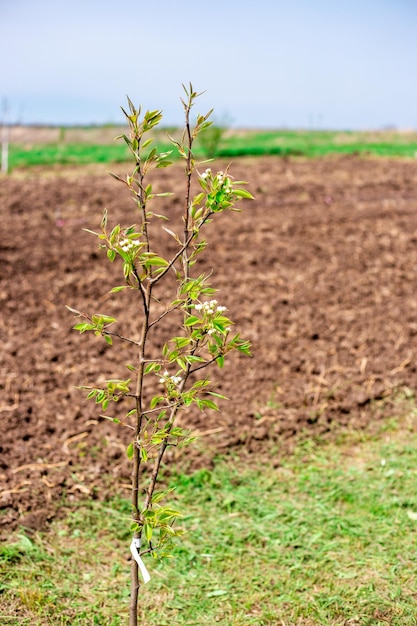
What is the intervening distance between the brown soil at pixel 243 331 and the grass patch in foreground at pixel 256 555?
223 mm

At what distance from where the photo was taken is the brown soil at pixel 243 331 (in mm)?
3709

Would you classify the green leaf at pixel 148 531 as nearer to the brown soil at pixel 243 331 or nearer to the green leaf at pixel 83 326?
the green leaf at pixel 83 326

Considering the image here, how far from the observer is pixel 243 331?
16.4 ft

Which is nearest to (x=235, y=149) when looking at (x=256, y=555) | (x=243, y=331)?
(x=243, y=331)

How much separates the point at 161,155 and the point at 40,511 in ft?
7.16

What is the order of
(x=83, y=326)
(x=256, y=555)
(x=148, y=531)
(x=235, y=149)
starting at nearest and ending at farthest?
(x=83, y=326)
(x=148, y=531)
(x=256, y=555)
(x=235, y=149)

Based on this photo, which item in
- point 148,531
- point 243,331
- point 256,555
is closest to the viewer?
point 148,531

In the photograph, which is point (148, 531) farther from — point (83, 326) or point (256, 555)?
point (256, 555)

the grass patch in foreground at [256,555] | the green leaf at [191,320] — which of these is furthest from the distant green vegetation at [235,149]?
the green leaf at [191,320]

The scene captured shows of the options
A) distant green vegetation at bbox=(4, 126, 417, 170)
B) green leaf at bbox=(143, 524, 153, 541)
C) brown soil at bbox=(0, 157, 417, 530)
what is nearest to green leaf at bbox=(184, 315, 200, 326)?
green leaf at bbox=(143, 524, 153, 541)

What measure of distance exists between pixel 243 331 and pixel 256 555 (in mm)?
2213

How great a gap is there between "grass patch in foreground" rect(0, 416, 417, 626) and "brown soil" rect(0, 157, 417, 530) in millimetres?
223

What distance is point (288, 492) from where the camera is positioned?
351 cm

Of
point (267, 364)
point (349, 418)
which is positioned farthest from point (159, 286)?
point (349, 418)
